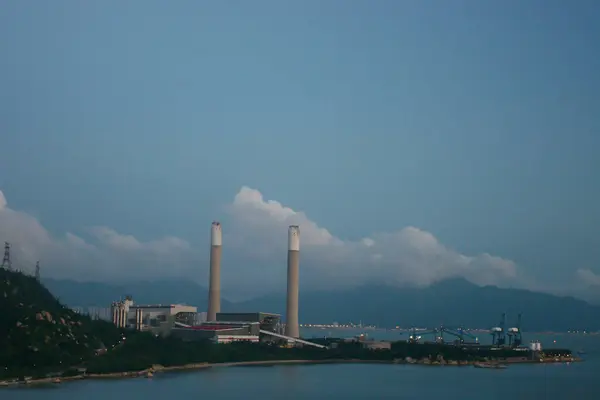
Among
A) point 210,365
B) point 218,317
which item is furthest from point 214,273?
point 210,365

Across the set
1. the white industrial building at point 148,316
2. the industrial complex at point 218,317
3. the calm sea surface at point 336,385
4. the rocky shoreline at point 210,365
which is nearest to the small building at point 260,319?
the industrial complex at point 218,317

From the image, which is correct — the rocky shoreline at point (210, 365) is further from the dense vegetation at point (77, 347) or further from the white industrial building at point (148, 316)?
the white industrial building at point (148, 316)

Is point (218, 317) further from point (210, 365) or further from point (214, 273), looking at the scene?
point (210, 365)

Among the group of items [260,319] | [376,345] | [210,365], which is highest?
[260,319]

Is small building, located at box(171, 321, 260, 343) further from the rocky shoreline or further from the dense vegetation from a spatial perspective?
the rocky shoreline

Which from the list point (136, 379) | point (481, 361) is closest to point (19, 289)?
point (136, 379)

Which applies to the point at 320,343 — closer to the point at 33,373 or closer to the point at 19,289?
the point at 19,289
